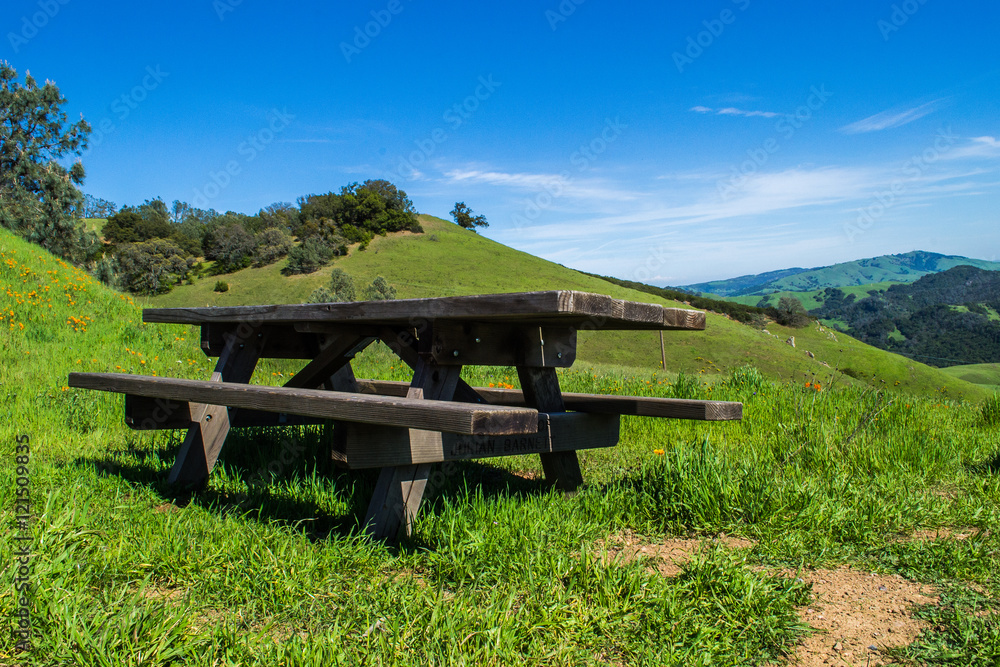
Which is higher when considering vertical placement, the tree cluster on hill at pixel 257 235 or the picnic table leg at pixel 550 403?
the tree cluster on hill at pixel 257 235

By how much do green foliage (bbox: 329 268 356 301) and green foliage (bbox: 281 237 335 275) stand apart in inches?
238

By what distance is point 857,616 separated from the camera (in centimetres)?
205

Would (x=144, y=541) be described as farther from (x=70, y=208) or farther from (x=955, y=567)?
(x=70, y=208)

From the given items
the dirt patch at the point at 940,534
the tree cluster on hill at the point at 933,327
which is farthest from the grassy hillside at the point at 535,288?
the tree cluster on hill at the point at 933,327

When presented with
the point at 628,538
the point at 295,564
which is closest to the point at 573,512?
the point at 628,538

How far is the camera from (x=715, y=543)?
2.62 meters

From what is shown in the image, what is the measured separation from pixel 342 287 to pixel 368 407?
38.9 metres

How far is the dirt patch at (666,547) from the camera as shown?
2.42 metres

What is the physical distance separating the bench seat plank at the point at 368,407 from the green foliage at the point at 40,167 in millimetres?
31277

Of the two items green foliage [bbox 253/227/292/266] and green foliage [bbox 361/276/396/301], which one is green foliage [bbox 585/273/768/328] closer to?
green foliage [bbox 361/276/396/301]

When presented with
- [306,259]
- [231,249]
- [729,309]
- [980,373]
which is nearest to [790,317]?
[729,309]

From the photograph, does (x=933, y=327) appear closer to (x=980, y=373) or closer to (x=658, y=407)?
(x=980, y=373)

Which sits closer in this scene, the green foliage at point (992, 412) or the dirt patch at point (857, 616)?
the dirt patch at point (857, 616)

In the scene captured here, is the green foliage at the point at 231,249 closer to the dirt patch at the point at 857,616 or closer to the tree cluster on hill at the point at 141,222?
the tree cluster on hill at the point at 141,222
